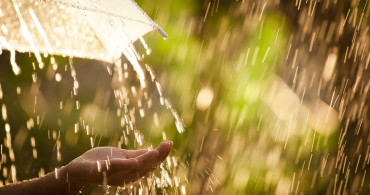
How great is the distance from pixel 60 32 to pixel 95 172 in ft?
2.86

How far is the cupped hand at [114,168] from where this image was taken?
3.94 ft

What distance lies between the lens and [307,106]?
15.1 ft

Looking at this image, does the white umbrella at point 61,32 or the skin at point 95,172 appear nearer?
the skin at point 95,172

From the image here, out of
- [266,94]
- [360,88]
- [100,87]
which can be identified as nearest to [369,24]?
[360,88]

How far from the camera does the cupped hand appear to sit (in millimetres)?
1200

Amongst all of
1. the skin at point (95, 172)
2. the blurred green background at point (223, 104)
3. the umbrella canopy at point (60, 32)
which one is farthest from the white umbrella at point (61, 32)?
the blurred green background at point (223, 104)

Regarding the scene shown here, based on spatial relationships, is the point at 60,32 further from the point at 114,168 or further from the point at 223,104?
the point at 223,104

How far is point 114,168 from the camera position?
120cm

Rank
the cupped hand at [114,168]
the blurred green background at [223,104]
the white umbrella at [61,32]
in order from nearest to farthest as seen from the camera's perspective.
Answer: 1. the cupped hand at [114,168]
2. the white umbrella at [61,32]
3. the blurred green background at [223,104]

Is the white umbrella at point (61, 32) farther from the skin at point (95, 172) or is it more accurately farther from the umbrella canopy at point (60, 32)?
the skin at point (95, 172)

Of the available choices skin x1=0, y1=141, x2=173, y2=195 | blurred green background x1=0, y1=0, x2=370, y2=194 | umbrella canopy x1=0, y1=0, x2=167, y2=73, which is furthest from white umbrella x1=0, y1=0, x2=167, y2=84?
blurred green background x1=0, y1=0, x2=370, y2=194

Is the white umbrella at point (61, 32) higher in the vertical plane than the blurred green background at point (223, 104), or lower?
higher

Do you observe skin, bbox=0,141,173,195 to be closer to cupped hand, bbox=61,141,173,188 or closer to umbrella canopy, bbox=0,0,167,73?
cupped hand, bbox=61,141,173,188

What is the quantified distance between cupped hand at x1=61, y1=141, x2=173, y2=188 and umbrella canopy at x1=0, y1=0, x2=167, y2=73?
1.81ft
